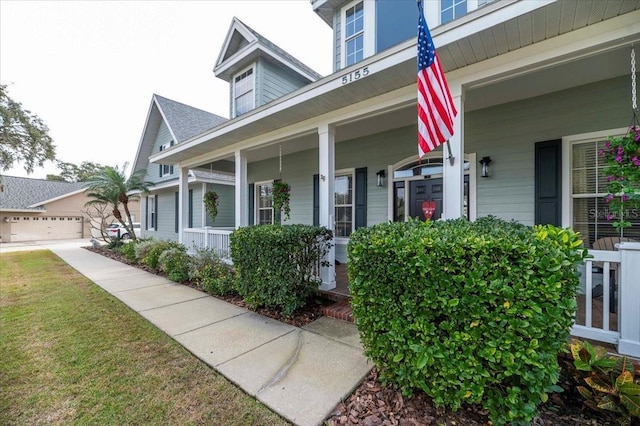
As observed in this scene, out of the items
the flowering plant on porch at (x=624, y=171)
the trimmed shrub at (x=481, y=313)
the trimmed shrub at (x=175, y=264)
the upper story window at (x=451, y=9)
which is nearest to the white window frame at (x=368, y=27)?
the upper story window at (x=451, y=9)

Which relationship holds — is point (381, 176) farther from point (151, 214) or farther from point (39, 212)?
point (39, 212)

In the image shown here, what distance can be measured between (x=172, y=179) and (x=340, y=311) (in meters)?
11.3

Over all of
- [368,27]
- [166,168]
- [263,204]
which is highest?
[368,27]

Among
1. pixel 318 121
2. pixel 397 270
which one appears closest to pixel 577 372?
pixel 397 270

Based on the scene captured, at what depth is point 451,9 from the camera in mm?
4988

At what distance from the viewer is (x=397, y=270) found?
2.21 meters

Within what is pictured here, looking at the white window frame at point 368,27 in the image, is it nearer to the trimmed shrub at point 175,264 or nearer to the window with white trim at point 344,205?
the window with white trim at point 344,205

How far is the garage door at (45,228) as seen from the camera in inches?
856

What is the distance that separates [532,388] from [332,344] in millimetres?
1989

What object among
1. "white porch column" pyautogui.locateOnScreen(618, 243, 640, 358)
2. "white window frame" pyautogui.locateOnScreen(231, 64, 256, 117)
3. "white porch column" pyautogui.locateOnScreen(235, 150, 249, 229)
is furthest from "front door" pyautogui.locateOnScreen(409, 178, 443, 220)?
"white window frame" pyautogui.locateOnScreen(231, 64, 256, 117)

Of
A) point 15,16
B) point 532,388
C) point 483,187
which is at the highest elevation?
point 15,16

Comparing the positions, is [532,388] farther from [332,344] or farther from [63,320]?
[63,320]

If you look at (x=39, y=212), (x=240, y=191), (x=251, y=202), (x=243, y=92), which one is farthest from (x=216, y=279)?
(x=39, y=212)

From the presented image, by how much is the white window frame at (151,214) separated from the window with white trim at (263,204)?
27.5 ft
